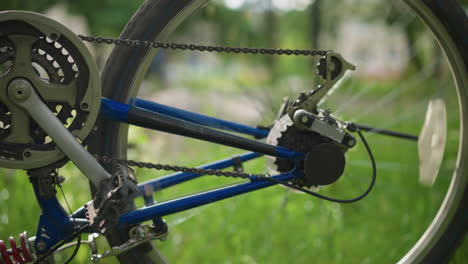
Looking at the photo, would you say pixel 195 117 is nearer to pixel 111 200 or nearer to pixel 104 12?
pixel 111 200

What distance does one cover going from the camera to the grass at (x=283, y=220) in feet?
8.79

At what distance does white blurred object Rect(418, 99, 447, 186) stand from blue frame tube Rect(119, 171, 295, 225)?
709 mm

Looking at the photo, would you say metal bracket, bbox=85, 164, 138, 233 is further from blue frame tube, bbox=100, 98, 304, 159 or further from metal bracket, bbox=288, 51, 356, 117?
metal bracket, bbox=288, 51, 356, 117

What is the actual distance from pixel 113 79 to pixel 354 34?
14.0 meters

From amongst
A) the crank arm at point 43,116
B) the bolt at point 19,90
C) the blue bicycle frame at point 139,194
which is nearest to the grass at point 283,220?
the blue bicycle frame at point 139,194

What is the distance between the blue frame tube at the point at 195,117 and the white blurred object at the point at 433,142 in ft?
2.16

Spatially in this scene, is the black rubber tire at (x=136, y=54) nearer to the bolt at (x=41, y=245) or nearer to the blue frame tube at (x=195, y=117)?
the blue frame tube at (x=195, y=117)

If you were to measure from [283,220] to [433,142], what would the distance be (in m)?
1.32

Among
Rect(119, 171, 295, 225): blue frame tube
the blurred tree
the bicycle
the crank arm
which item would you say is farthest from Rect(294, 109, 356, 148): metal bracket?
the blurred tree

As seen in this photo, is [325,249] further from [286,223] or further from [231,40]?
[231,40]

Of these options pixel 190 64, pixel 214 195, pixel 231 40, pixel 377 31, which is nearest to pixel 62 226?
pixel 214 195

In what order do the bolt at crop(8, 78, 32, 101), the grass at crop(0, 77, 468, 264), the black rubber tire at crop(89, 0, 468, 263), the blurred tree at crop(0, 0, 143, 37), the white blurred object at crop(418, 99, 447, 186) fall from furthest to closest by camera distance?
the blurred tree at crop(0, 0, 143, 37)
the grass at crop(0, 77, 468, 264)
the white blurred object at crop(418, 99, 447, 186)
the black rubber tire at crop(89, 0, 468, 263)
the bolt at crop(8, 78, 32, 101)

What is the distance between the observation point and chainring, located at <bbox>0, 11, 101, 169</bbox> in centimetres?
135

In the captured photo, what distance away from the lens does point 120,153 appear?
1.52 metres
